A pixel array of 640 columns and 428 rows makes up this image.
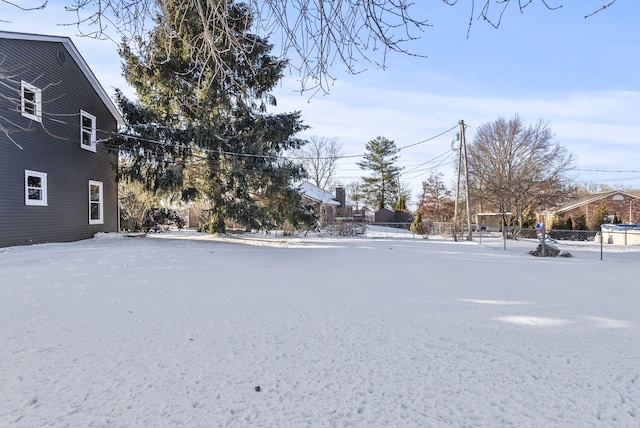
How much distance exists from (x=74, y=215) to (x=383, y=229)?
64.5 feet

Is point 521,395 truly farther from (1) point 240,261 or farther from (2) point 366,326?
(1) point 240,261

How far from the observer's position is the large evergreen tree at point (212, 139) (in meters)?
13.7

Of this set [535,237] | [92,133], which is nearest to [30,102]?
[92,133]

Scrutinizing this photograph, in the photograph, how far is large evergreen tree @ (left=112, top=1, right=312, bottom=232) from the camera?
13664mm

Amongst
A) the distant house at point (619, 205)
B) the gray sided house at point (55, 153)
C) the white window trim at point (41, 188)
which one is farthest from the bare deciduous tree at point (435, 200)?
the white window trim at point (41, 188)

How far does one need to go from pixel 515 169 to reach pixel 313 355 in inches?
1031

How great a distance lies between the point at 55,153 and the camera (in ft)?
39.1

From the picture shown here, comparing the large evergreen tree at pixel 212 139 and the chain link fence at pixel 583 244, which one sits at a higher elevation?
the large evergreen tree at pixel 212 139

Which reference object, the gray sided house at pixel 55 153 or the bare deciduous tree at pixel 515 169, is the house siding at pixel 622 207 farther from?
the gray sided house at pixel 55 153

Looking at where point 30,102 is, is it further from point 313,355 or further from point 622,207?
point 622,207

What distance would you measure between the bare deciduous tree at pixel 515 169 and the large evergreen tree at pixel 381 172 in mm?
17712

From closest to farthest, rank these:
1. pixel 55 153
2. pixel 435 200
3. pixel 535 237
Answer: pixel 55 153, pixel 535 237, pixel 435 200

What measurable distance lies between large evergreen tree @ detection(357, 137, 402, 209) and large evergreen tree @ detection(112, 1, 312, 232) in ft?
99.0

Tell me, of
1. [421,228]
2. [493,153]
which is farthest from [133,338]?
[493,153]
